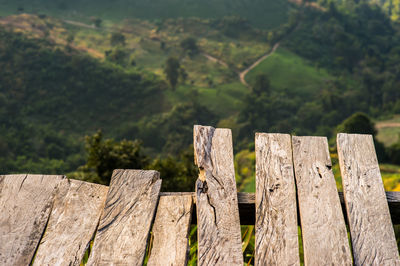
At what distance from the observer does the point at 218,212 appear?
111 cm

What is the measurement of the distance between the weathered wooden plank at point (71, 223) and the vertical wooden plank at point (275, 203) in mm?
485

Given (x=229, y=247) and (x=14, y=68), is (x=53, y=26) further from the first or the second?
(x=229, y=247)

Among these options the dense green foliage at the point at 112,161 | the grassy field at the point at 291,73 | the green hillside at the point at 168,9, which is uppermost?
the green hillside at the point at 168,9

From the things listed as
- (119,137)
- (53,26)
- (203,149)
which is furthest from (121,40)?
(203,149)

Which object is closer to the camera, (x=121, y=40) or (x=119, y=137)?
(x=119, y=137)

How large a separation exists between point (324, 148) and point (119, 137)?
103ft

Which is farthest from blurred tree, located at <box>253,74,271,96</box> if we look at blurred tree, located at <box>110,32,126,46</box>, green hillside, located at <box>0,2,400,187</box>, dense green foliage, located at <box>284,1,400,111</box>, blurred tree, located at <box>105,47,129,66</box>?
blurred tree, located at <box>110,32,126,46</box>

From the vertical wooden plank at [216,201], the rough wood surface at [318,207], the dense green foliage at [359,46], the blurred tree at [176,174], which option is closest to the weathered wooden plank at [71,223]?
the vertical wooden plank at [216,201]

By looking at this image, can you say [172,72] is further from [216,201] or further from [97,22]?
[216,201]

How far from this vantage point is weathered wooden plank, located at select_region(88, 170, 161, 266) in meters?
1.02

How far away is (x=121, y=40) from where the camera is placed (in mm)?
43375

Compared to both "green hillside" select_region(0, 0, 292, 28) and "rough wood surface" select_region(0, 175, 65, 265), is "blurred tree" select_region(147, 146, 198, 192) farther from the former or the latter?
"green hillside" select_region(0, 0, 292, 28)

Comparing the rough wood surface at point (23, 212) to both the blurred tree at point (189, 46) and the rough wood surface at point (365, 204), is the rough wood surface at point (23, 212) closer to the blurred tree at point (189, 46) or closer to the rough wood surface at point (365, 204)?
the rough wood surface at point (365, 204)

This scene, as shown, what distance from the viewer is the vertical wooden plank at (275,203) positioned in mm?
1034
